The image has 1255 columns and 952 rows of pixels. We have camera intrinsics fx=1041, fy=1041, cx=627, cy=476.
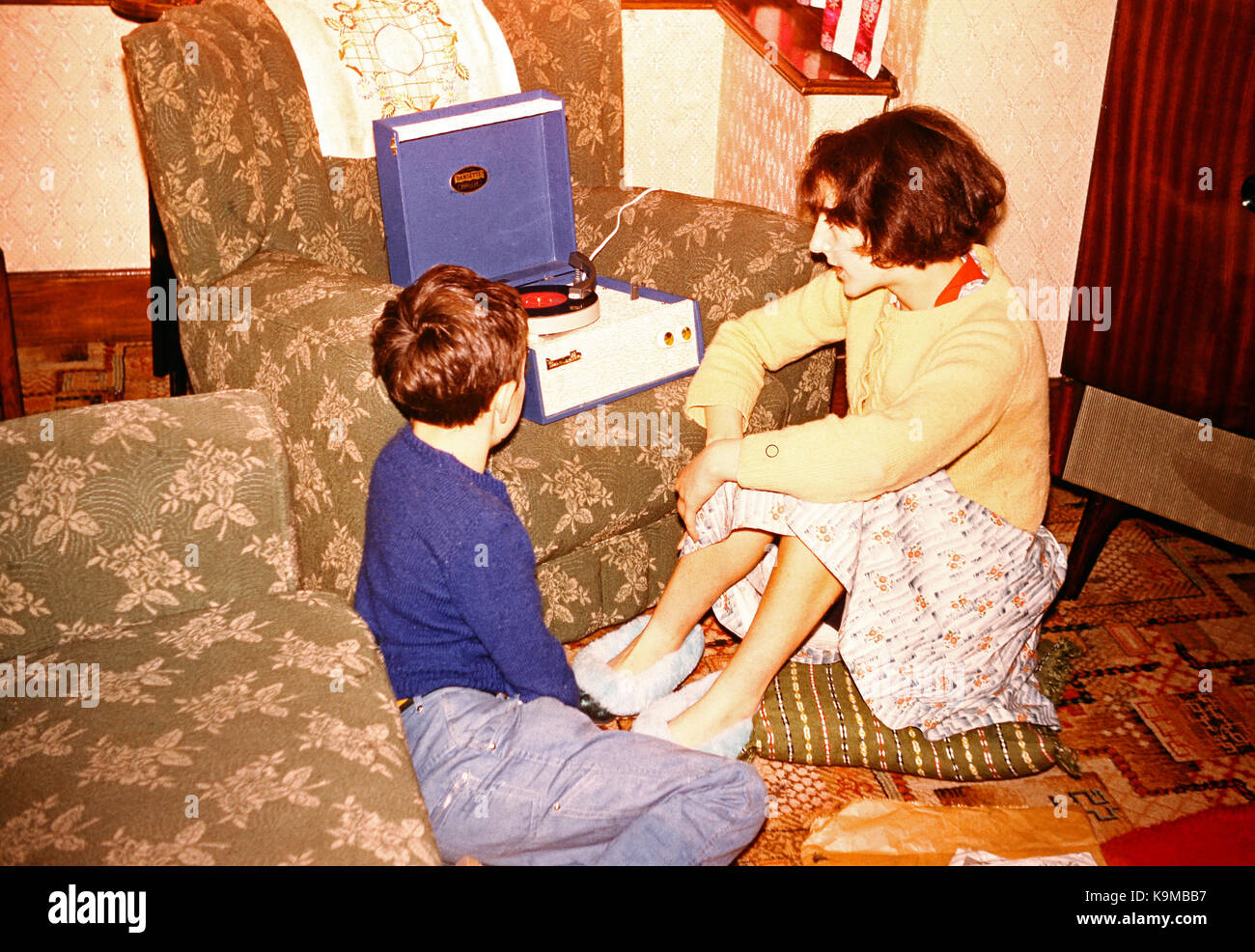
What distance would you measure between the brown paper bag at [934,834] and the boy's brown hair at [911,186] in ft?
2.78

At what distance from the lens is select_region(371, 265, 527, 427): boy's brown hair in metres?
1.27

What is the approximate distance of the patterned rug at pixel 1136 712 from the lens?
5.45ft

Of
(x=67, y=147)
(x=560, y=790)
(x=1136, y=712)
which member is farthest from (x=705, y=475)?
(x=67, y=147)

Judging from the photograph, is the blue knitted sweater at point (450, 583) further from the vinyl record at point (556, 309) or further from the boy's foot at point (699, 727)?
the vinyl record at point (556, 309)

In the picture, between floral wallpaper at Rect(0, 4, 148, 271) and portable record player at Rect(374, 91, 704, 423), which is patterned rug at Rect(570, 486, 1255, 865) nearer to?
portable record player at Rect(374, 91, 704, 423)

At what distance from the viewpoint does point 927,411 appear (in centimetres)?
148

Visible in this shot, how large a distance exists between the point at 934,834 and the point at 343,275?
129 cm

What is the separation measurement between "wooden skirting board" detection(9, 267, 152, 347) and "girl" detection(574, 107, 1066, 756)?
7.36 feet

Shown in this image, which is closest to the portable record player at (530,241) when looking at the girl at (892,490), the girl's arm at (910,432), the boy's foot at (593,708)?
the girl at (892,490)

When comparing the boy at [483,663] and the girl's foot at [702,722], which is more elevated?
the boy at [483,663]

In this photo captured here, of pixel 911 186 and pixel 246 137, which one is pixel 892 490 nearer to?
pixel 911 186
